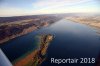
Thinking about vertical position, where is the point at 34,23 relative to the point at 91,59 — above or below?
above

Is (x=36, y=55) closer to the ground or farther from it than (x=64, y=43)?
closer to the ground

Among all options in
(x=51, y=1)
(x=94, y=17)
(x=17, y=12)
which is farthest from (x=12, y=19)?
(x=94, y=17)

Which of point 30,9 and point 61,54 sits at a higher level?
point 30,9

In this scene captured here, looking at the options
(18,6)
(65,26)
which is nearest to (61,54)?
(65,26)

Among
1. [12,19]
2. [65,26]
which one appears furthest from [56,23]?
[12,19]

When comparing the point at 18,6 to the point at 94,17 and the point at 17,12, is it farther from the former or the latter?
the point at 94,17

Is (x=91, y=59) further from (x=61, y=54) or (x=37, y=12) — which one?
(x=37, y=12)
